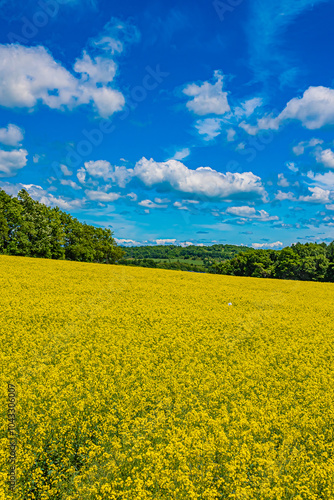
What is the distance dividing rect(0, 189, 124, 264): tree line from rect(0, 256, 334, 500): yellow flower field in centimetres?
4475

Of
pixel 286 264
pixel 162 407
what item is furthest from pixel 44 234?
pixel 286 264

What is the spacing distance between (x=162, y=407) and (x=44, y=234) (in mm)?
58211

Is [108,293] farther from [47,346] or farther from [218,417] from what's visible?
[218,417]

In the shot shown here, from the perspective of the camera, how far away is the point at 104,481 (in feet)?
16.2

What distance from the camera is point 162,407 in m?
7.20

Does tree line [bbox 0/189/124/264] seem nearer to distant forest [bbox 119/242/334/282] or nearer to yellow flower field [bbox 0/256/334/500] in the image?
distant forest [bbox 119/242/334/282]

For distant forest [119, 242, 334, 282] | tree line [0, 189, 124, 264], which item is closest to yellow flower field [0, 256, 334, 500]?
tree line [0, 189, 124, 264]

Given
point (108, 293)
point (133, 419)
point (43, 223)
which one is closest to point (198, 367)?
point (133, 419)

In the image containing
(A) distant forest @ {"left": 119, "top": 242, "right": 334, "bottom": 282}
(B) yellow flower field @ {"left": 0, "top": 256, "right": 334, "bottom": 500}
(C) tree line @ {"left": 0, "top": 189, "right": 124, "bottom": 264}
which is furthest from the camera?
(A) distant forest @ {"left": 119, "top": 242, "right": 334, "bottom": 282}

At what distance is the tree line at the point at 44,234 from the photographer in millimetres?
55812

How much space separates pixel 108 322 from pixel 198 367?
6.07 m

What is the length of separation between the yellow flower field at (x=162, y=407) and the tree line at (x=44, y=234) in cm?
4475

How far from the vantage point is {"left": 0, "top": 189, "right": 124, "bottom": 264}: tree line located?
183 ft

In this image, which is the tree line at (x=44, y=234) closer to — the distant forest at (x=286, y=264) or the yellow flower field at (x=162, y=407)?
the distant forest at (x=286, y=264)
